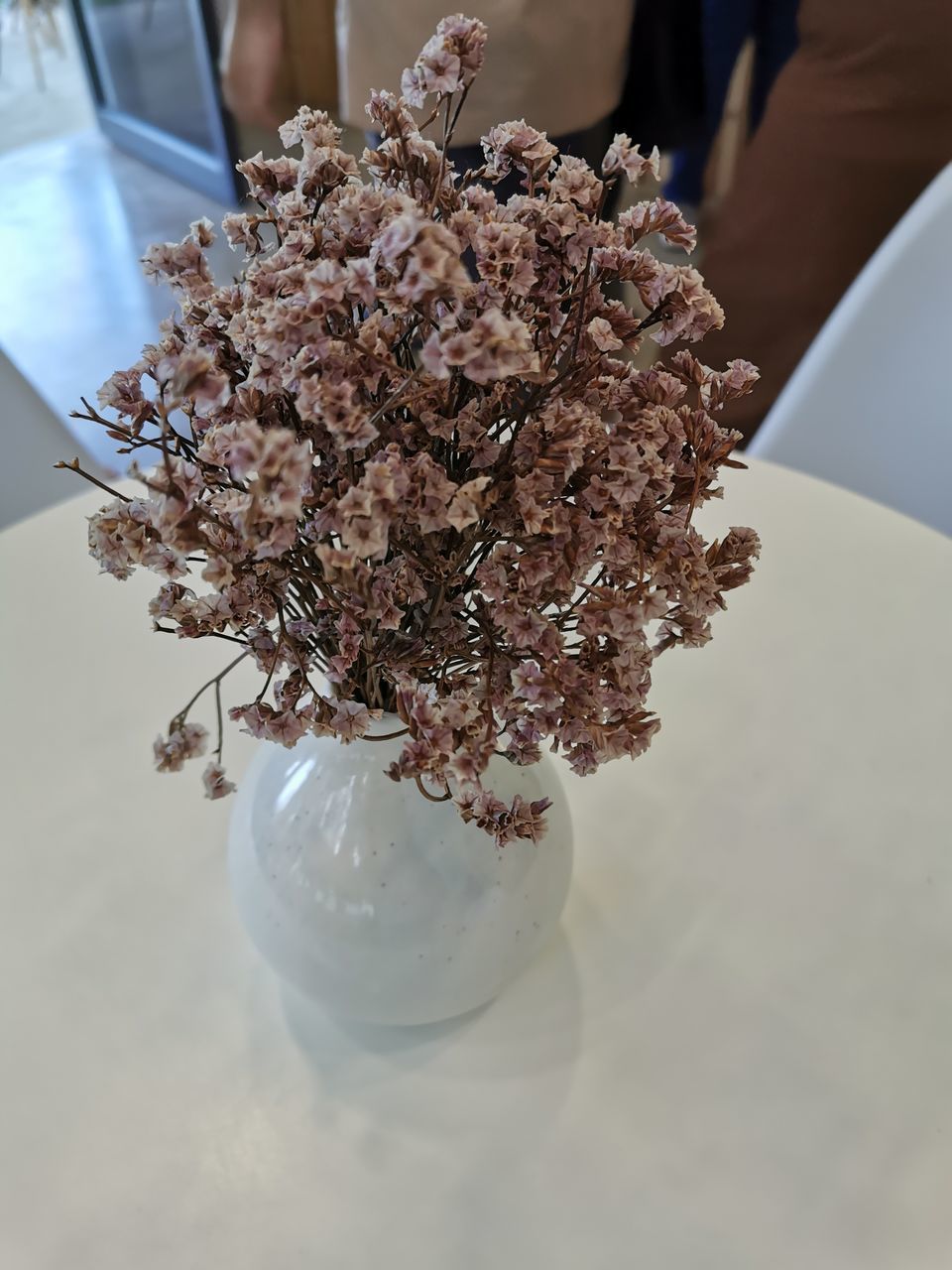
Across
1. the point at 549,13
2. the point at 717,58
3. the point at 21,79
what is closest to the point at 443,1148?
the point at 549,13

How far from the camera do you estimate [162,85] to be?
3150 mm

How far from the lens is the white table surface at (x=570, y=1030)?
0.55m

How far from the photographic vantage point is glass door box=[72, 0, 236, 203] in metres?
2.90

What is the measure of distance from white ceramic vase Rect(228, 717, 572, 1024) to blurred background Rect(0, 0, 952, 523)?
0.79m

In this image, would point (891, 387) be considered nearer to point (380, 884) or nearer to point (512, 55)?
point (512, 55)

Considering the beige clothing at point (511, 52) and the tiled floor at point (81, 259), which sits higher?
the beige clothing at point (511, 52)

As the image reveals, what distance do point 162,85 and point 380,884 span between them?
3245 millimetres

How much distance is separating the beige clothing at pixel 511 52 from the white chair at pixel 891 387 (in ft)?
2.25

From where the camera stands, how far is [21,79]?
3879 millimetres

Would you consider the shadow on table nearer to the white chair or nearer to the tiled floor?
the white chair

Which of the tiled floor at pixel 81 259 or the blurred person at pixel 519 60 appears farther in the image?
the tiled floor at pixel 81 259

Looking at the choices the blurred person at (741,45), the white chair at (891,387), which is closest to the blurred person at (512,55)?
the blurred person at (741,45)

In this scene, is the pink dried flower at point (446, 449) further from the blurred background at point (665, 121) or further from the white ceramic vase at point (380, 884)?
the blurred background at point (665, 121)

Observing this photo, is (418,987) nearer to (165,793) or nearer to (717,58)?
(165,793)
